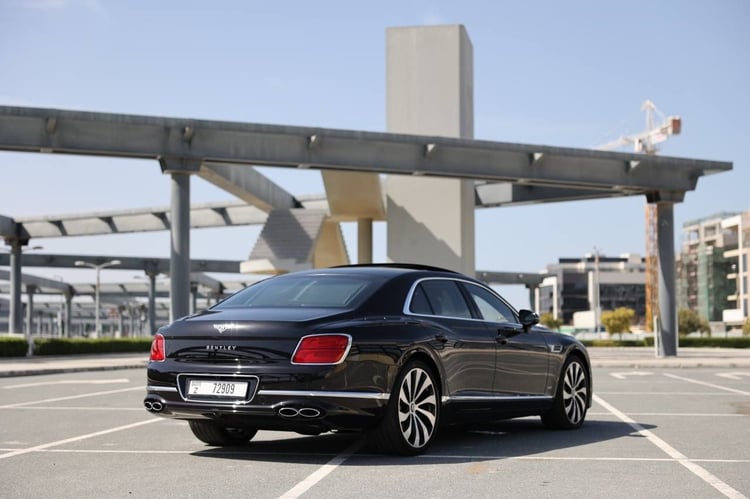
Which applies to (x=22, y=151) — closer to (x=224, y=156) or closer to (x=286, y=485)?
(x=224, y=156)

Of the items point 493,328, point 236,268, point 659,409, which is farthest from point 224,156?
point 236,268

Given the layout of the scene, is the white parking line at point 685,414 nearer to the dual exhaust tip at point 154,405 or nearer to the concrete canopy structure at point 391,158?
the dual exhaust tip at point 154,405

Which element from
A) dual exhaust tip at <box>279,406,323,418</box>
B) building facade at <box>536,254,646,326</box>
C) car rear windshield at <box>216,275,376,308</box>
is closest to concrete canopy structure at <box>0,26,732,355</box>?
car rear windshield at <box>216,275,376,308</box>

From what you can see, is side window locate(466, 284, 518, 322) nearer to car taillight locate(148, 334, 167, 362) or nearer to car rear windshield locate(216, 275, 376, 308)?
car rear windshield locate(216, 275, 376, 308)

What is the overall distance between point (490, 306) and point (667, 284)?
2948cm

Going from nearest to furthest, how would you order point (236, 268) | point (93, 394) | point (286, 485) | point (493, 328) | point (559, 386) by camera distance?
point (286, 485), point (493, 328), point (559, 386), point (93, 394), point (236, 268)

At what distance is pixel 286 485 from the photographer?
682 cm

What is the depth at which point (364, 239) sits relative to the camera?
50.7 meters

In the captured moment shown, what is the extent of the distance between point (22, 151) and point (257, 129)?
21.8ft

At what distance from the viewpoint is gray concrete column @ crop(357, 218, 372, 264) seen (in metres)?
50.7

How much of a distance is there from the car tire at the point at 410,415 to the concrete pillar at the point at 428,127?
108ft

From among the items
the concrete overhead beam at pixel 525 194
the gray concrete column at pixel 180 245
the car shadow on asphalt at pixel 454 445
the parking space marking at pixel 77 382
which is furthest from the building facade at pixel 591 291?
the car shadow on asphalt at pixel 454 445

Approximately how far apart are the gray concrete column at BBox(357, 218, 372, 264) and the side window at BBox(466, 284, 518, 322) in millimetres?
40208

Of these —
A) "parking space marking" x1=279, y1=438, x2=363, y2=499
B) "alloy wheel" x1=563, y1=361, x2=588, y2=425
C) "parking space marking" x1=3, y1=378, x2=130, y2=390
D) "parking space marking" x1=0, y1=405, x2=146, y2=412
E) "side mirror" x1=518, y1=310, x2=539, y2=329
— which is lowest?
"parking space marking" x1=3, y1=378, x2=130, y2=390
